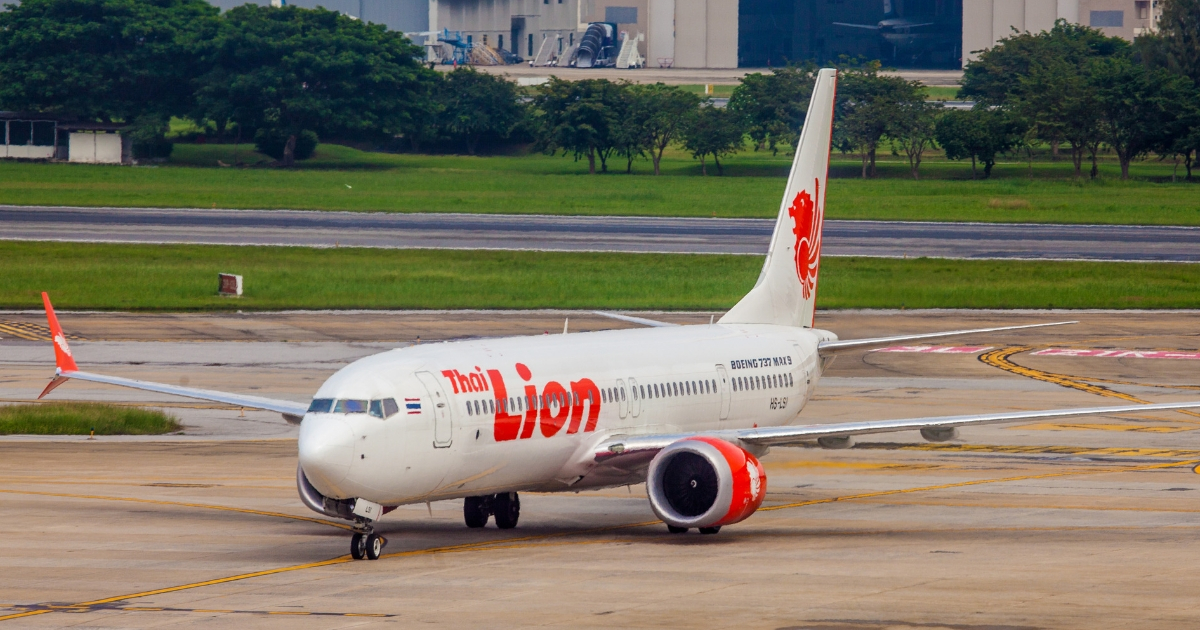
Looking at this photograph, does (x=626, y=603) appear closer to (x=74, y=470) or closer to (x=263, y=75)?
(x=74, y=470)

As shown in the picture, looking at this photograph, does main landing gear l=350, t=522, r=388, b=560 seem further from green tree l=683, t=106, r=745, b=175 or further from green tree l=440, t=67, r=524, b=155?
green tree l=440, t=67, r=524, b=155

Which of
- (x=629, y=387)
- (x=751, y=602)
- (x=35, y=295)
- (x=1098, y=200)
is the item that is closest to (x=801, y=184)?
(x=629, y=387)

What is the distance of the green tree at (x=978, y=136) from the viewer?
157 metres

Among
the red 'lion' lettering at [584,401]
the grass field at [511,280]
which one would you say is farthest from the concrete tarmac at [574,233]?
the red 'lion' lettering at [584,401]

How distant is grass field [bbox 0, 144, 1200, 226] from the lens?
120 metres

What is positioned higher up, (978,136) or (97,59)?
(97,59)

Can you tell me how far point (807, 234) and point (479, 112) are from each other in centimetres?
15564

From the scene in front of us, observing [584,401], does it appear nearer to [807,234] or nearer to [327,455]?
[327,455]

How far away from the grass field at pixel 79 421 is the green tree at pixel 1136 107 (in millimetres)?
125171

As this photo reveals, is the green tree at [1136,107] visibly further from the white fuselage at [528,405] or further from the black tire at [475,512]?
the black tire at [475,512]

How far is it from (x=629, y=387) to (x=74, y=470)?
15.1m

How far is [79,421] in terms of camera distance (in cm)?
4453

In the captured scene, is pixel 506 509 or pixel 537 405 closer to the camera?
pixel 537 405

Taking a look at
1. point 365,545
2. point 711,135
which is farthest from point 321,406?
point 711,135
